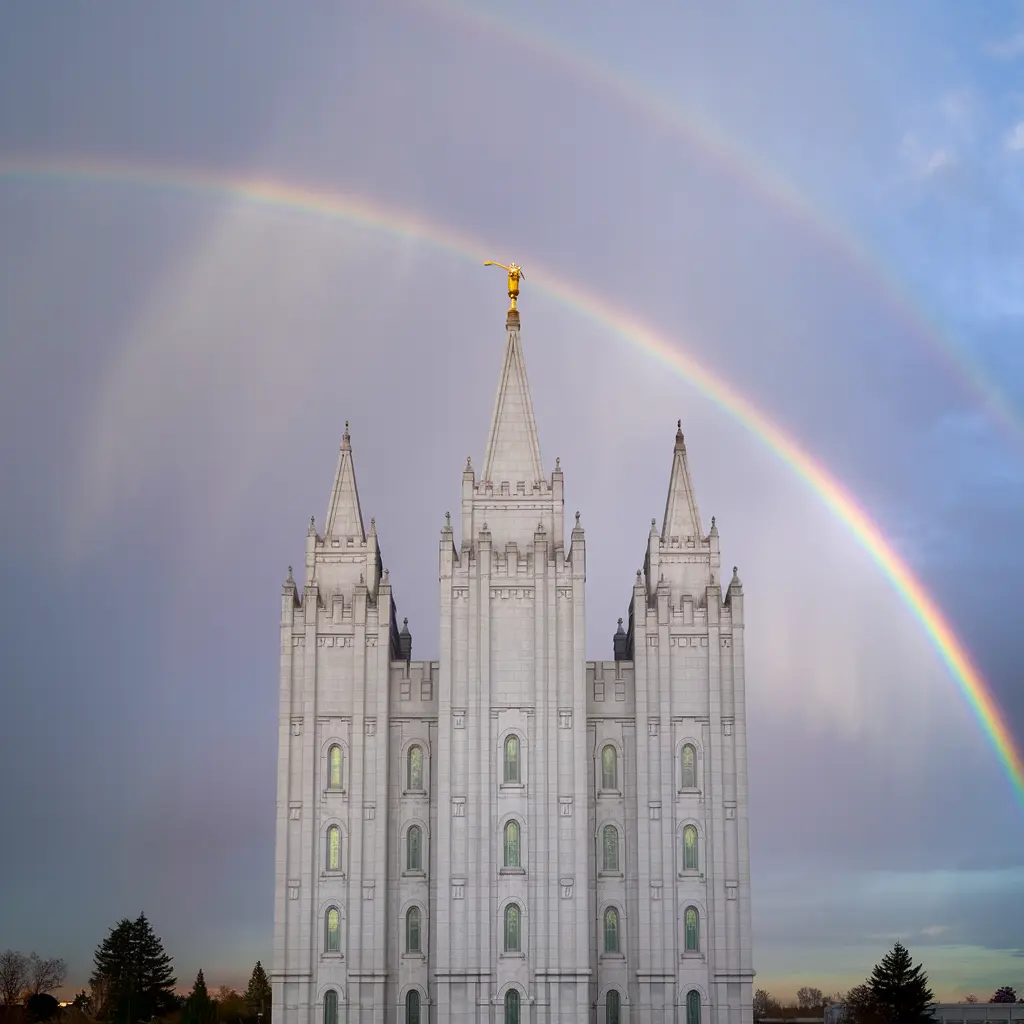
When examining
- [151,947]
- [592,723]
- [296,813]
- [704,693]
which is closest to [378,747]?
[296,813]

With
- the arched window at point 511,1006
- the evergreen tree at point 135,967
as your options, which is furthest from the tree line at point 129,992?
the arched window at point 511,1006

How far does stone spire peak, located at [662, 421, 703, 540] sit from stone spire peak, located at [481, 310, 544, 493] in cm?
520

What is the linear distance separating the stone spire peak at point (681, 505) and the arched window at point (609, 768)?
28.2ft

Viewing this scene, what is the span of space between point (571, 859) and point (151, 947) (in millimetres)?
40050

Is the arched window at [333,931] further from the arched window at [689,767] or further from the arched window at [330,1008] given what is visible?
the arched window at [689,767]

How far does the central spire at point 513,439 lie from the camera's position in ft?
214

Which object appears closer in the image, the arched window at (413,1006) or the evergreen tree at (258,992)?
the arched window at (413,1006)

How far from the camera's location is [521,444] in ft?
215

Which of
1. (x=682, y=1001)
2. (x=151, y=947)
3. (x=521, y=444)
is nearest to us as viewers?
(x=682, y=1001)

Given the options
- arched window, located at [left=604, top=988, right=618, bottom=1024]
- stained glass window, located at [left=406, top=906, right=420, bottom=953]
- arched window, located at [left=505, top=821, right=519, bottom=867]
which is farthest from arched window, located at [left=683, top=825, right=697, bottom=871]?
stained glass window, located at [left=406, top=906, right=420, bottom=953]

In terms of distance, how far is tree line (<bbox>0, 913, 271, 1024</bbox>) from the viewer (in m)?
83.7

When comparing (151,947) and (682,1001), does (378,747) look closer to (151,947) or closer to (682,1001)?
(682,1001)

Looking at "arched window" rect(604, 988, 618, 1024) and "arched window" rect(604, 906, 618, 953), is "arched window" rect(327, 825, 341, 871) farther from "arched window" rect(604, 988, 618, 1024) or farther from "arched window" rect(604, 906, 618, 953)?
"arched window" rect(604, 988, 618, 1024)

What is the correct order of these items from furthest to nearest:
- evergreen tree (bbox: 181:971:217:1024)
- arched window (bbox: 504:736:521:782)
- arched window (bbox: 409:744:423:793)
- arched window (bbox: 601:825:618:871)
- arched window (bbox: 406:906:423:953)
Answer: evergreen tree (bbox: 181:971:217:1024), arched window (bbox: 409:744:423:793), arched window (bbox: 601:825:618:871), arched window (bbox: 504:736:521:782), arched window (bbox: 406:906:423:953)
